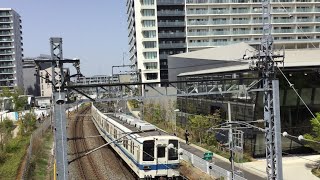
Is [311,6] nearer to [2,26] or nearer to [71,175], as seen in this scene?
[71,175]

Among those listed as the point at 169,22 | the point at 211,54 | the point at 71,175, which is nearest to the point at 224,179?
the point at 71,175

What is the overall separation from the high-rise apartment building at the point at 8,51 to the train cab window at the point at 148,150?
95.0 meters

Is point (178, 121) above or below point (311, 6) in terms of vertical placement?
below

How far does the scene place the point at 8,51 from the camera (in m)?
109

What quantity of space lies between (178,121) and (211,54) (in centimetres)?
838

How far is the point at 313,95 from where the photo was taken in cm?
2852

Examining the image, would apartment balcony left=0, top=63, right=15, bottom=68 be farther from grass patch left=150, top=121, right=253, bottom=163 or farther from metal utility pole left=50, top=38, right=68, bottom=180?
metal utility pole left=50, top=38, right=68, bottom=180

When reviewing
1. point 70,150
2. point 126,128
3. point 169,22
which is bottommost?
point 70,150

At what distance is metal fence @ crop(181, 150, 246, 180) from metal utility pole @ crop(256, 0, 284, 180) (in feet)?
9.51

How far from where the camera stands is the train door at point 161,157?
20250mm

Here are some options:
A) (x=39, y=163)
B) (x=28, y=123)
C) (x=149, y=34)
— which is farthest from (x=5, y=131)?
(x=149, y=34)

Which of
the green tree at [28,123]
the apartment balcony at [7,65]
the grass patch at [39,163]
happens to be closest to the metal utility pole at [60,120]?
the grass patch at [39,163]

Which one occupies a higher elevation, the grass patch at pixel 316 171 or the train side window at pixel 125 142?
the train side window at pixel 125 142

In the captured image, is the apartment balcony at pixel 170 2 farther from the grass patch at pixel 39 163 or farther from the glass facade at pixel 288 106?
the glass facade at pixel 288 106
